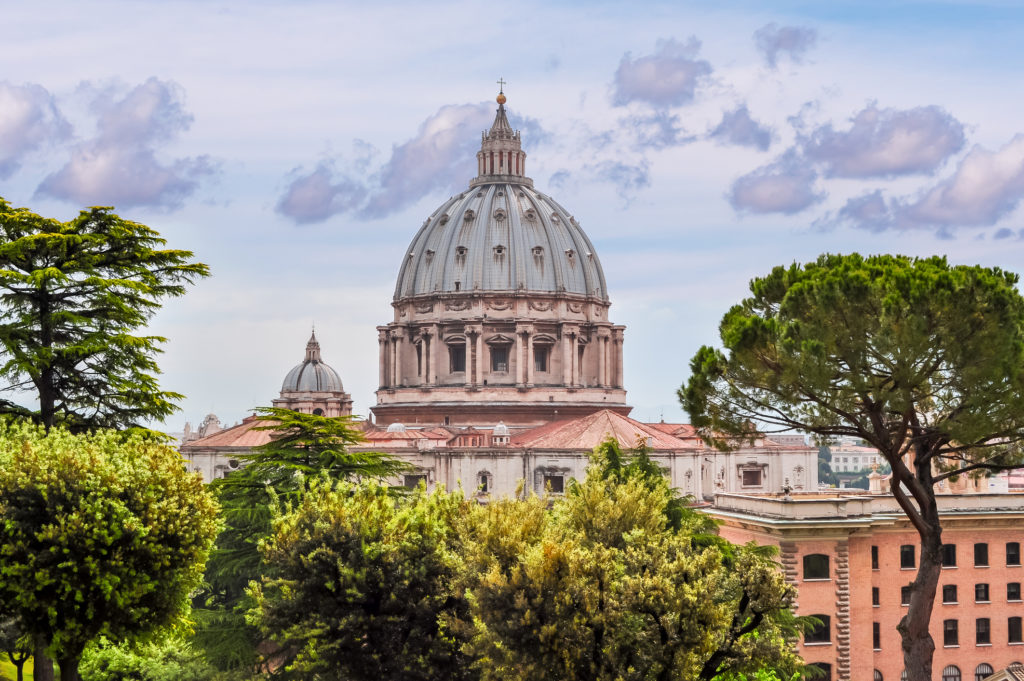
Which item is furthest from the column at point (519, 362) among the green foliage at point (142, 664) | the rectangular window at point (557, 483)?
the green foliage at point (142, 664)

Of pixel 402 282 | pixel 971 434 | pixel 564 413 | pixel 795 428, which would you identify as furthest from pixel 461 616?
pixel 402 282

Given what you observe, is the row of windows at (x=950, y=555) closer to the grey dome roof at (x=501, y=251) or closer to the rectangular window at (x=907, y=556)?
the rectangular window at (x=907, y=556)

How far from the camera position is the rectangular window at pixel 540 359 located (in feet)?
272

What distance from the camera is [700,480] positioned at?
70062mm

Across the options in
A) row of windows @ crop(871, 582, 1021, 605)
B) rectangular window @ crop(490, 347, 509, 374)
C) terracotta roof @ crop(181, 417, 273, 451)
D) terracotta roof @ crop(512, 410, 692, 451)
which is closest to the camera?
row of windows @ crop(871, 582, 1021, 605)

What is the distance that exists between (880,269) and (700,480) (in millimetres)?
45084

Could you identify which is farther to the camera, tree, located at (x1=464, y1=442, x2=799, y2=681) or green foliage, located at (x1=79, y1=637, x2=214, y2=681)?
green foliage, located at (x1=79, y1=637, x2=214, y2=681)

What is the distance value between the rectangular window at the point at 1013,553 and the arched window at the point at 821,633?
837 centimetres

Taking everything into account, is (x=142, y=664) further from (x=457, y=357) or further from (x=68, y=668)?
(x=457, y=357)

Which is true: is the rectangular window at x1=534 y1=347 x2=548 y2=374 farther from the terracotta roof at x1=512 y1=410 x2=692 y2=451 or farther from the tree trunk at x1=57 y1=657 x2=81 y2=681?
the tree trunk at x1=57 y1=657 x2=81 y2=681

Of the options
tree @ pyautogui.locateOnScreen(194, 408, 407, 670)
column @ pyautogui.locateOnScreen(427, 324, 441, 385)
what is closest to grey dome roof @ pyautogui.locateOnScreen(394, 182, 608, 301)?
column @ pyautogui.locateOnScreen(427, 324, 441, 385)

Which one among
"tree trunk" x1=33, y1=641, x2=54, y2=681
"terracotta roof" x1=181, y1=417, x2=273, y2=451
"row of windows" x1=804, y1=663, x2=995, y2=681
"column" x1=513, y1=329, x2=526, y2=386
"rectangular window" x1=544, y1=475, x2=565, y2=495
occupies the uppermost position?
"column" x1=513, y1=329, x2=526, y2=386

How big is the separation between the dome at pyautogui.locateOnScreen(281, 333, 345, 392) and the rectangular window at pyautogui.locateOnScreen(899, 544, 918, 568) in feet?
228

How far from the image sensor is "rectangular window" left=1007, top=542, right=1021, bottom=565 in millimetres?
42125
